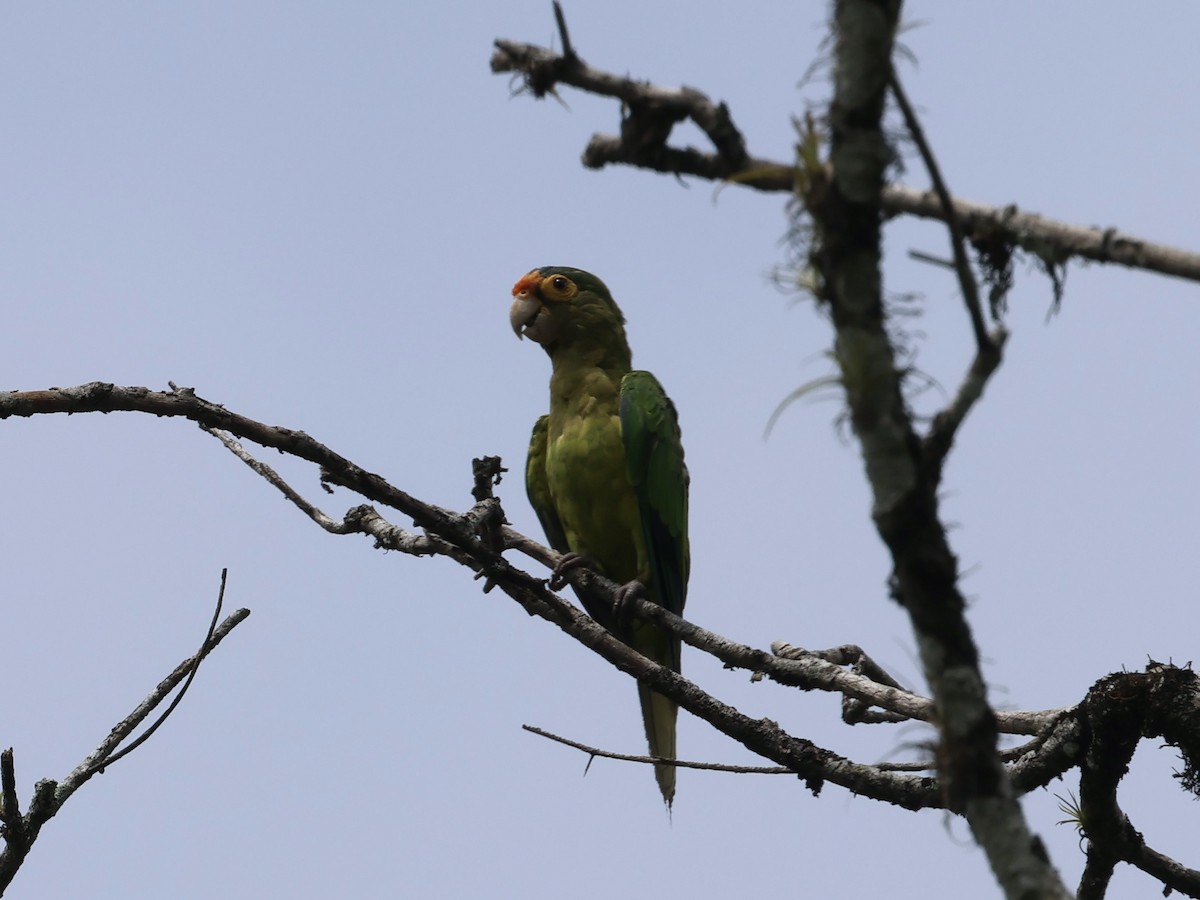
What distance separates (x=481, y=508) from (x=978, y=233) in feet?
8.52

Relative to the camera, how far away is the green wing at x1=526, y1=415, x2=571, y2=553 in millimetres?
8203

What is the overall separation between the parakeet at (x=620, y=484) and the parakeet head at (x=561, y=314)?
0.02 metres

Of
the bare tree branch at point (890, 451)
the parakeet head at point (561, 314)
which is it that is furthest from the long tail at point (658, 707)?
the bare tree branch at point (890, 451)

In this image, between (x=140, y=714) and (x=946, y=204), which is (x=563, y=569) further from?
(x=946, y=204)

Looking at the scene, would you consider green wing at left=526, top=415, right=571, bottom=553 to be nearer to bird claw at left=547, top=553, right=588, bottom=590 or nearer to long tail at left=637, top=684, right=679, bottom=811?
bird claw at left=547, top=553, right=588, bottom=590

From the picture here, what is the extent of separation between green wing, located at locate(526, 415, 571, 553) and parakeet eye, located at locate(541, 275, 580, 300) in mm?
789

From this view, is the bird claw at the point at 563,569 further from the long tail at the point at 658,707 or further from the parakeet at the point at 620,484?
the long tail at the point at 658,707

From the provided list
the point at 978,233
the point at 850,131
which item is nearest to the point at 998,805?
the point at 978,233

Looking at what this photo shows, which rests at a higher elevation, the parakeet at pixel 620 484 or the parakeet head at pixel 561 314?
the parakeet head at pixel 561 314

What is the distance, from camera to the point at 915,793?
4301 millimetres

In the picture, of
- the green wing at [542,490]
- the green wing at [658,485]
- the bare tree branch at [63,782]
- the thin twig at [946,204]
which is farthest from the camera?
the green wing at [542,490]

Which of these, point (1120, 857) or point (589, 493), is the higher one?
point (589, 493)

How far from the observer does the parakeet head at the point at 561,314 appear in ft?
27.1

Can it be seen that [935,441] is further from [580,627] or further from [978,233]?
[580,627]
